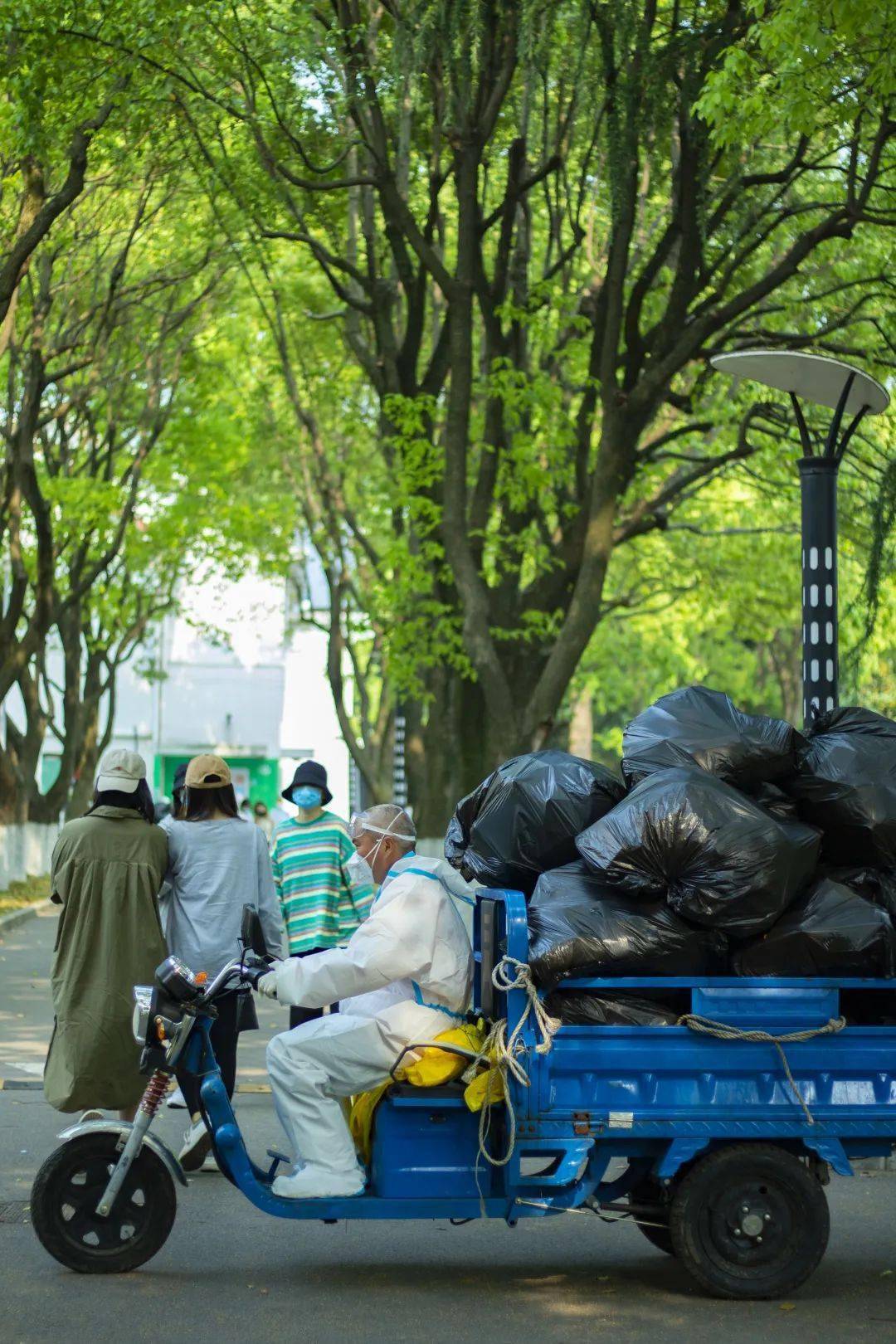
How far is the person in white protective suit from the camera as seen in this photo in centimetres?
596

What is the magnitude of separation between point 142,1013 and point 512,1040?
1.29m

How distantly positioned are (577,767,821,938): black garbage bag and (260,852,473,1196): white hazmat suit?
2.03ft

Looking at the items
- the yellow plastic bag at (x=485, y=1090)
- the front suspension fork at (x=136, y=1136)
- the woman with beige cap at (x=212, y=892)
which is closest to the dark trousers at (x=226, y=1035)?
the woman with beige cap at (x=212, y=892)

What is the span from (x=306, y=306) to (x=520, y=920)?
2049cm

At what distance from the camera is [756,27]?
10711 mm

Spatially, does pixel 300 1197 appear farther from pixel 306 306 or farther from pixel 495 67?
pixel 306 306

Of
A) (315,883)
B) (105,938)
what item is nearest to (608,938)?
(105,938)

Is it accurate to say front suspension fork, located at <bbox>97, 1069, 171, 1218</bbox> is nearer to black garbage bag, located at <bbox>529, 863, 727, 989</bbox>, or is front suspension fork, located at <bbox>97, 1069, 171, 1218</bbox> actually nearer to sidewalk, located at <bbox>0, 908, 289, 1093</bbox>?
black garbage bag, located at <bbox>529, 863, 727, 989</bbox>

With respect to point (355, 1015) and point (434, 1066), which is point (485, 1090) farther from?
point (355, 1015)

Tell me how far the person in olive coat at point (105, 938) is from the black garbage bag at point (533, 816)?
1538mm

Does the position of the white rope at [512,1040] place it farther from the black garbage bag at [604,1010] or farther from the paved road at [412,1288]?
the paved road at [412,1288]

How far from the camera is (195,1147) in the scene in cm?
779

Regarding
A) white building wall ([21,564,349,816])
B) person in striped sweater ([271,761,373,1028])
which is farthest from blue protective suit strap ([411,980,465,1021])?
white building wall ([21,564,349,816])

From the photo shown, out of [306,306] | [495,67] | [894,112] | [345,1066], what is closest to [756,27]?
[894,112]
